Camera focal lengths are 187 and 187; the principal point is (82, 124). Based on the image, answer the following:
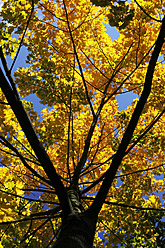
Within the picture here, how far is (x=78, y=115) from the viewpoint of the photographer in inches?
239

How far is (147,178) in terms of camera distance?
587cm

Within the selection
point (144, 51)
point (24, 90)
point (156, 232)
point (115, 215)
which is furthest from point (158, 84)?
point (156, 232)

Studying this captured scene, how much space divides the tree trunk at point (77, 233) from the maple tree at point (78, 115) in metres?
0.01

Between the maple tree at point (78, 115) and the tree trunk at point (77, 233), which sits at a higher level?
the maple tree at point (78, 115)

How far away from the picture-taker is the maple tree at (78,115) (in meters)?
2.09

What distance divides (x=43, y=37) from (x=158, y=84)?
2.93 m

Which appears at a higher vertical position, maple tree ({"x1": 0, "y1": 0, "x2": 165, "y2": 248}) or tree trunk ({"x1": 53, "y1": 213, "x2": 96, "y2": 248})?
maple tree ({"x1": 0, "y1": 0, "x2": 165, "y2": 248})

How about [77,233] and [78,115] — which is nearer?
[77,233]

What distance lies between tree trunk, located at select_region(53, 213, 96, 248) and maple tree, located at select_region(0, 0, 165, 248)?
0.03 ft

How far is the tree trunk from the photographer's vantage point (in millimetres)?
1596

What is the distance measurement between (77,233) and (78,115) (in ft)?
14.8

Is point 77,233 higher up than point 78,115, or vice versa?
point 78,115

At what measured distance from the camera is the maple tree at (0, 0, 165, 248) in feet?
6.86

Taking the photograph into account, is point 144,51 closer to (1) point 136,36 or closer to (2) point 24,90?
(1) point 136,36
